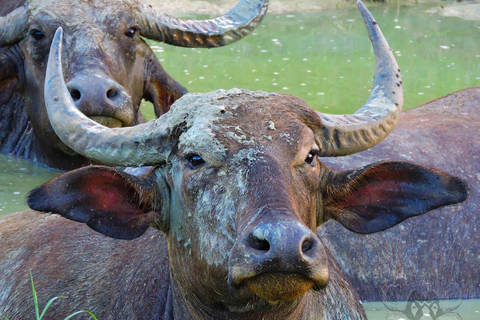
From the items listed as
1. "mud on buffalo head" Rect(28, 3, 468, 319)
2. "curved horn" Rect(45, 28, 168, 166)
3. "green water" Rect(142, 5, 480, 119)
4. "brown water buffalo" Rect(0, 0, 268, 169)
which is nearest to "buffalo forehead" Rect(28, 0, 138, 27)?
"brown water buffalo" Rect(0, 0, 268, 169)

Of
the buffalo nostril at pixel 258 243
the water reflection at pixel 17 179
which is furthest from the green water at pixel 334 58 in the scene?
the buffalo nostril at pixel 258 243

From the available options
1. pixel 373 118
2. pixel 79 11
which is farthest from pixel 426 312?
pixel 79 11

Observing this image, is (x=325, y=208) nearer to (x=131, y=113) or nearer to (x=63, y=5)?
(x=131, y=113)

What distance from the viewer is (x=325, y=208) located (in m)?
4.61

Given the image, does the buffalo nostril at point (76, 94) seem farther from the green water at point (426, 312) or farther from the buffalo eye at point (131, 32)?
the green water at point (426, 312)

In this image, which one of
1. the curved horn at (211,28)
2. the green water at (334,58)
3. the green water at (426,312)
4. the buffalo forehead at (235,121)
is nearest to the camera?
the buffalo forehead at (235,121)

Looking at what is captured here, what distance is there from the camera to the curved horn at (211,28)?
27.9 feet

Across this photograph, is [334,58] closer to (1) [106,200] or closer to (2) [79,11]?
(2) [79,11]

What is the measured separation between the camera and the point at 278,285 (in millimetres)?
3713

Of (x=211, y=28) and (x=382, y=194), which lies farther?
(x=211, y=28)

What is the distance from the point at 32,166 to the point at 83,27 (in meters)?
1.92

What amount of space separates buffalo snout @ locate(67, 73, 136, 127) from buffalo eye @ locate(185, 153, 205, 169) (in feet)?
8.78

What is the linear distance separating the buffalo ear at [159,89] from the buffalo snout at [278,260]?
483 centimetres

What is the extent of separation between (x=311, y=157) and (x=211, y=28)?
4513mm
